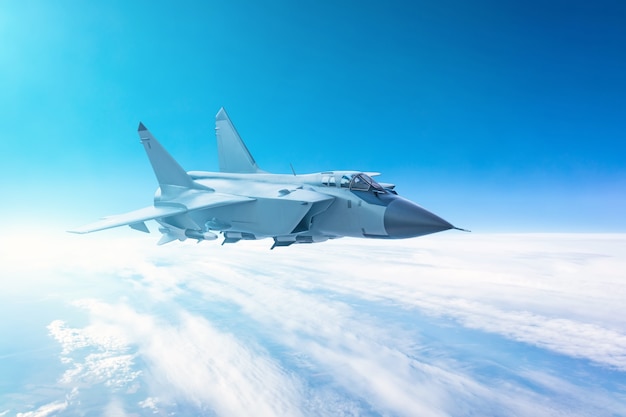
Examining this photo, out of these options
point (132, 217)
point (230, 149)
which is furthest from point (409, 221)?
point (230, 149)

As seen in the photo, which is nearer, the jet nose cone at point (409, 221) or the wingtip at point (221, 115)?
the jet nose cone at point (409, 221)

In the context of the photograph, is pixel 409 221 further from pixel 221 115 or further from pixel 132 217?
pixel 221 115

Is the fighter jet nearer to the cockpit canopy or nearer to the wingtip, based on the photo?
the cockpit canopy

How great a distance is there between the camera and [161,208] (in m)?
19.0

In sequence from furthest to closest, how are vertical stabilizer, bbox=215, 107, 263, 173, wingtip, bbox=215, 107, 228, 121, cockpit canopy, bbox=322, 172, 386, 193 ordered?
1. wingtip, bbox=215, 107, 228, 121
2. vertical stabilizer, bbox=215, 107, 263, 173
3. cockpit canopy, bbox=322, 172, 386, 193

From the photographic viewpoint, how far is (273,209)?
51.1ft

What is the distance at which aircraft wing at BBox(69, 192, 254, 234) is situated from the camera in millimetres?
16016

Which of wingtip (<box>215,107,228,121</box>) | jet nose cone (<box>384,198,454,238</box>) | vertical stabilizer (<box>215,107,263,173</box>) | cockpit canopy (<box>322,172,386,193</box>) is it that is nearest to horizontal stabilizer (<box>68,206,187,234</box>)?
vertical stabilizer (<box>215,107,263,173</box>)

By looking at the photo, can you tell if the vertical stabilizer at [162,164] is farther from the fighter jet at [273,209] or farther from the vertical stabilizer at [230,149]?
the vertical stabilizer at [230,149]

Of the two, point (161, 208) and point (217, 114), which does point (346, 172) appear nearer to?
point (161, 208)

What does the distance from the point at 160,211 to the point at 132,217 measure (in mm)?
1225

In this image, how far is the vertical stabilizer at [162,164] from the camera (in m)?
19.6

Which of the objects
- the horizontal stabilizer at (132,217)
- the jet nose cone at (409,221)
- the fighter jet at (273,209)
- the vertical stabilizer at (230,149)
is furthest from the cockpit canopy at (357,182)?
the vertical stabilizer at (230,149)

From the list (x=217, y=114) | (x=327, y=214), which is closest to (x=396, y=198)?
(x=327, y=214)
